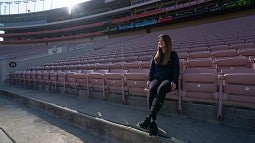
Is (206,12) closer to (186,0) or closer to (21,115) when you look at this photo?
(186,0)

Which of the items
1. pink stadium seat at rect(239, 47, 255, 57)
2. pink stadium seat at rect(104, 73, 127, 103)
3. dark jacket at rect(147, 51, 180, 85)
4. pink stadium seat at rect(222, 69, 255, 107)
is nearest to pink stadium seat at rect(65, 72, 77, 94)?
pink stadium seat at rect(104, 73, 127, 103)

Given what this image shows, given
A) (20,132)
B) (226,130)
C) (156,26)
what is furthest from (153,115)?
(156,26)

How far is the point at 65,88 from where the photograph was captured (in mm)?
9031

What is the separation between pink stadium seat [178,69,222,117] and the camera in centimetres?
410

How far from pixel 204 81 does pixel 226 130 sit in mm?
928

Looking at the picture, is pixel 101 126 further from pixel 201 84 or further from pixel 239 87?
pixel 239 87

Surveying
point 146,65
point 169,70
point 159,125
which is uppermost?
point 146,65

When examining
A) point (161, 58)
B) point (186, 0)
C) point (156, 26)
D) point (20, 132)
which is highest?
point (186, 0)

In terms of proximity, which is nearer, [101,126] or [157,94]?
[157,94]

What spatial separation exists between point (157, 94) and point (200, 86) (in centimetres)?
89

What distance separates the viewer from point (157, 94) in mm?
3898

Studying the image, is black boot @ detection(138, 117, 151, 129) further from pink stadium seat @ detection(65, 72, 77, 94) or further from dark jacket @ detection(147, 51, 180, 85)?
pink stadium seat @ detection(65, 72, 77, 94)

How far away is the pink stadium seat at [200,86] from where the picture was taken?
4098 mm

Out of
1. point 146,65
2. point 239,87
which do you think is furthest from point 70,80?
point 239,87
